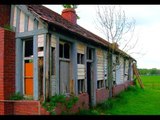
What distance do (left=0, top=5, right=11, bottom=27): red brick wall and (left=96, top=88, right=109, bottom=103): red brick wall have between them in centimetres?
675

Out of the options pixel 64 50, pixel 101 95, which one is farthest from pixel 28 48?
pixel 101 95

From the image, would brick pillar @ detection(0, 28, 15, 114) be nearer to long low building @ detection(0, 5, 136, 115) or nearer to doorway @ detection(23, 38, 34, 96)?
long low building @ detection(0, 5, 136, 115)

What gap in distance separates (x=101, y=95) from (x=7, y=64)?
747 cm

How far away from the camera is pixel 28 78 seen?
870cm

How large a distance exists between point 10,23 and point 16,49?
3.63 feet

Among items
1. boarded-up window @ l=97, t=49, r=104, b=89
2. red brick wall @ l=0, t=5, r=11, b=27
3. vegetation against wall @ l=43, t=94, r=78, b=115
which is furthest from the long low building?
boarded-up window @ l=97, t=49, r=104, b=89

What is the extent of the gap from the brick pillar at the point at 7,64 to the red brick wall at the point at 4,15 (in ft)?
2.01

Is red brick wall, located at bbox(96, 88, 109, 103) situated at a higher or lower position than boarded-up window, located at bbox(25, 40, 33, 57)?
lower

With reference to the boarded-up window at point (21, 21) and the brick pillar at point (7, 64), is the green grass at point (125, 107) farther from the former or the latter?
the boarded-up window at point (21, 21)

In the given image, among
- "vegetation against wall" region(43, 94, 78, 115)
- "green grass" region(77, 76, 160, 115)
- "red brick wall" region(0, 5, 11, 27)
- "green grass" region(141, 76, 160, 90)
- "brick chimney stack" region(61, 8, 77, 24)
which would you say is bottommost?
"green grass" region(141, 76, 160, 90)

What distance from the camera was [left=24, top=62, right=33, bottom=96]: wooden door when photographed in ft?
28.2

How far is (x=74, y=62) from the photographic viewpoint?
10.1m
